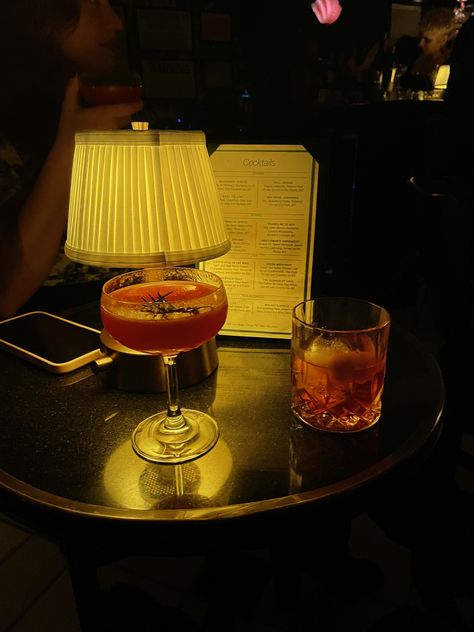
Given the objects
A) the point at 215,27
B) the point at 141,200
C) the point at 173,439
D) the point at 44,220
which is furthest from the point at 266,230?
the point at 215,27

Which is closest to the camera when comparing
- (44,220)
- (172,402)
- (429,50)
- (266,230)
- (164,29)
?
(172,402)

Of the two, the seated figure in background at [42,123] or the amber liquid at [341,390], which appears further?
the seated figure in background at [42,123]

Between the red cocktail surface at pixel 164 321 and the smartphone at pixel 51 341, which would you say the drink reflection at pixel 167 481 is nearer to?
the red cocktail surface at pixel 164 321

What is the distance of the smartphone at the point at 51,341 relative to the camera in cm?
111

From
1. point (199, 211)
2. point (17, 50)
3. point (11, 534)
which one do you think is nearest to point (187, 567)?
point (11, 534)

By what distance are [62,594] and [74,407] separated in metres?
0.98

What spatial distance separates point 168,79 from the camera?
80.2 inches

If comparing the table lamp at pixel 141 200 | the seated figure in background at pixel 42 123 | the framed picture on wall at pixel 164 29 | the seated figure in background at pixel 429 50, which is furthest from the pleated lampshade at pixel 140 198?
the seated figure in background at pixel 429 50

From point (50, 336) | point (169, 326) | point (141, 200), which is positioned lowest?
point (50, 336)

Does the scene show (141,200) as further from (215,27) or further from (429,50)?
(429,50)

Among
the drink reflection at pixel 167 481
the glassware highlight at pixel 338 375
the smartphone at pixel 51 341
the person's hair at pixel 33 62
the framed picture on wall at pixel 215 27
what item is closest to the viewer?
the drink reflection at pixel 167 481

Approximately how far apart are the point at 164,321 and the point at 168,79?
64.7 inches

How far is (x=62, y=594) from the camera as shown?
61.7 inches

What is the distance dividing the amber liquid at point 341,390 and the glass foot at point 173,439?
18 cm
